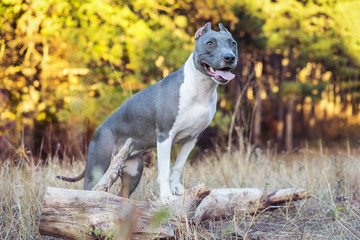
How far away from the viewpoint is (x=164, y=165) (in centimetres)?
312

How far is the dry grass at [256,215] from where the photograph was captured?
2945 millimetres

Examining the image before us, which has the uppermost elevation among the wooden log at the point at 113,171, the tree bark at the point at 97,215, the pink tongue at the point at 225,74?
the pink tongue at the point at 225,74

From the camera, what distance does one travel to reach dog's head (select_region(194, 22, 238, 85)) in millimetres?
2803

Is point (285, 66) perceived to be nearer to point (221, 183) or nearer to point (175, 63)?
point (175, 63)

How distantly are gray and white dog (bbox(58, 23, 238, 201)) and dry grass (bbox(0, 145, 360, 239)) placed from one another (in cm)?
51

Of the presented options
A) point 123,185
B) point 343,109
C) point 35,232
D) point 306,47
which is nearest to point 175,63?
point 123,185

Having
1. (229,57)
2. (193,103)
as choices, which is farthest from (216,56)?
(193,103)

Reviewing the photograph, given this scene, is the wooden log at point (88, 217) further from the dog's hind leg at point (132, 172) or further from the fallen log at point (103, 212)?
the dog's hind leg at point (132, 172)

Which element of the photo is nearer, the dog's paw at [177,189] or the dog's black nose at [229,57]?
the dog's black nose at [229,57]

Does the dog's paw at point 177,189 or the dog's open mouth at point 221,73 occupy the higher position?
the dog's open mouth at point 221,73

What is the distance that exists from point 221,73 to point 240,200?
47.3 inches

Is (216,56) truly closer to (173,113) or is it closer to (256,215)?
(173,113)

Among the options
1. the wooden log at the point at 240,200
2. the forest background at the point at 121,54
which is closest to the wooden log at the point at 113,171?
the wooden log at the point at 240,200

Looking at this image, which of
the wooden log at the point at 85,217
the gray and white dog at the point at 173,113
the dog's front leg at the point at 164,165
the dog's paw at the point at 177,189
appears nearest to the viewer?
the wooden log at the point at 85,217
